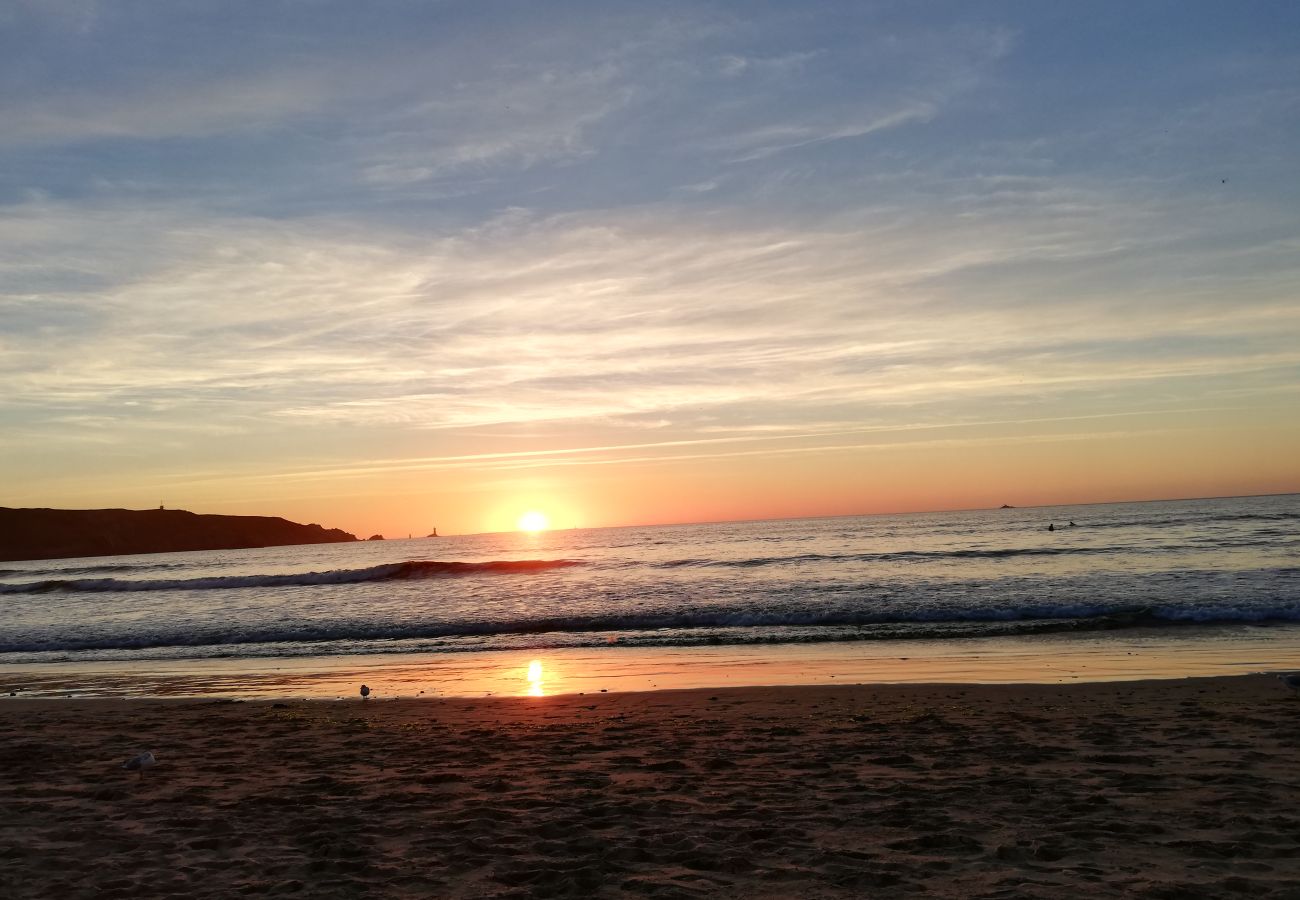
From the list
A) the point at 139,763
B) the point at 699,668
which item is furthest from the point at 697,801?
the point at 699,668

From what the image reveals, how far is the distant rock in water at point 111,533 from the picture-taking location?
461 ft

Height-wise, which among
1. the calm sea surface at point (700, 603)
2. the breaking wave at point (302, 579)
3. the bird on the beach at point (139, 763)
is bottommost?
the breaking wave at point (302, 579)

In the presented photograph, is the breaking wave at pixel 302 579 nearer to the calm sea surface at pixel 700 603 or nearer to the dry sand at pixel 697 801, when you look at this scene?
the calm sea surface at pixel 700 603

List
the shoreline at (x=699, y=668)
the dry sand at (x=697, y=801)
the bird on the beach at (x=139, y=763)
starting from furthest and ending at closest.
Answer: the shoreline at (x=699, y=668), the bird on the beach at (x=139, y=763), the dry sand at (x=697, y=801)

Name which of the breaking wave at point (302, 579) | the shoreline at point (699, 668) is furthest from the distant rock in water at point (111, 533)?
the shoreline at point (699, 668)

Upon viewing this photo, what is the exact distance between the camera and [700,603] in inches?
1073

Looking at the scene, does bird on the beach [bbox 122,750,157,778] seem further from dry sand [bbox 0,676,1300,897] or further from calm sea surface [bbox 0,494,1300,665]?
calm sea surface [bbox 0,494,1300,665]

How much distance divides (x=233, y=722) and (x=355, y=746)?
2935 mm

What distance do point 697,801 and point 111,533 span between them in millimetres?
165084

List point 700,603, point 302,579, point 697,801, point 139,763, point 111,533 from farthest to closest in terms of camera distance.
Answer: point 111,533
point 302,579
point 700,603
point 139,763
point 697,801

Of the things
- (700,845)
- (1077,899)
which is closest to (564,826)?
(700,845)

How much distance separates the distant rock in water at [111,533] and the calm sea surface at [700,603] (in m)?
110

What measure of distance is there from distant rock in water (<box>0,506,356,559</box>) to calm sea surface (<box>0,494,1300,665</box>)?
109866 millimetres

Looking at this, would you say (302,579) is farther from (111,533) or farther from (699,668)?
(111,533)
